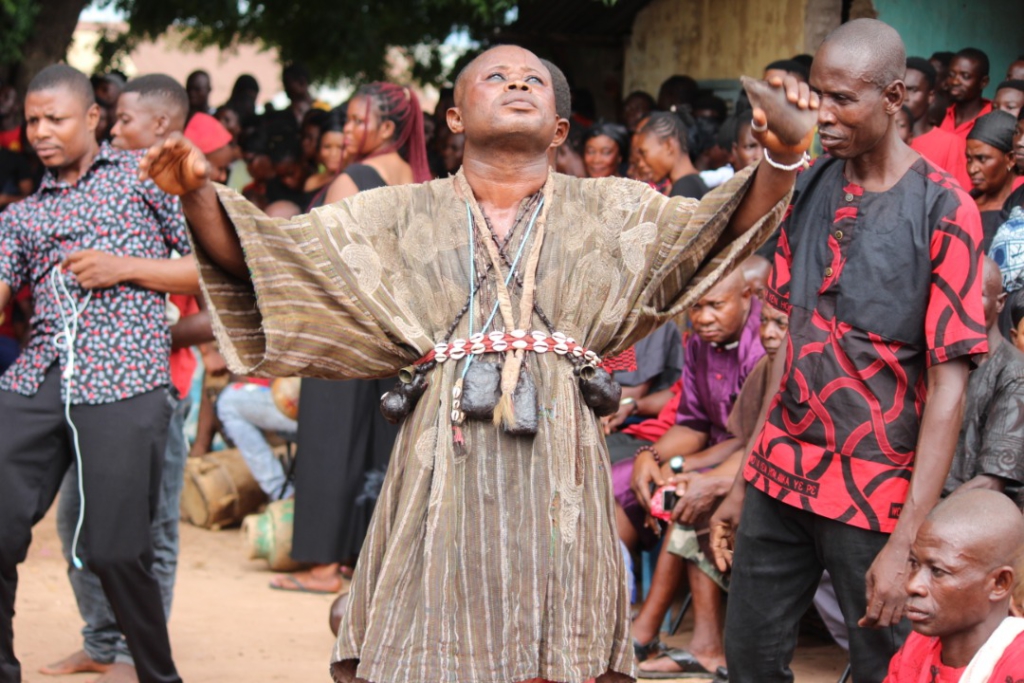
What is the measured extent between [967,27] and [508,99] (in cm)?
617

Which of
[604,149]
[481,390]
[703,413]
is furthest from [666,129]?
[481,390]

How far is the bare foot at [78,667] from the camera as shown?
17.8 feet

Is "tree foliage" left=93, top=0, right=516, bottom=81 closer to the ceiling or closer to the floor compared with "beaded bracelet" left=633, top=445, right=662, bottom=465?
closer to the ceiling

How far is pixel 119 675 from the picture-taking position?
5176 mm

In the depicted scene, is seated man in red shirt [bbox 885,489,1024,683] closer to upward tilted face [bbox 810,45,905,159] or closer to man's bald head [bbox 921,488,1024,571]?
man's bald head [bbox 921,488,1024,571]

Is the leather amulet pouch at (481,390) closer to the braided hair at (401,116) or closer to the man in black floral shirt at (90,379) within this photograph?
the man in black floral shirt at (90,379)

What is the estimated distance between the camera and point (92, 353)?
15.4 ft

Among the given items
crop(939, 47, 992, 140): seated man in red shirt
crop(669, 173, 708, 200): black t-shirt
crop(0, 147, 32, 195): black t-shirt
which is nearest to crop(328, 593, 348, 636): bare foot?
crop(669, 173, 708, 200): black t-shirt

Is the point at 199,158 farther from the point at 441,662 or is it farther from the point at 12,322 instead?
the point at 12,322

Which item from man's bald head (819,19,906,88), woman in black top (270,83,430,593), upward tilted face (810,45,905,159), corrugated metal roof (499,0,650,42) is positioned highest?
corrugated metal roof (499,0,650,42)

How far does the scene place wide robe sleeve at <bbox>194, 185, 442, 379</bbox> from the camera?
10.6 feet

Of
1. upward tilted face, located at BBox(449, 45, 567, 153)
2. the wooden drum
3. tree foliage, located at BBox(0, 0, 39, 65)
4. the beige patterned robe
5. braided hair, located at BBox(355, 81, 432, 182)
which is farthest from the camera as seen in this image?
tree foliage, located at BBox(0, 0, 39, 65)

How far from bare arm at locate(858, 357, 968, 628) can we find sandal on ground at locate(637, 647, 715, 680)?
2195 millimetres

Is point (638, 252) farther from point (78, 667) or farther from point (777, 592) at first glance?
point (78, 667)
